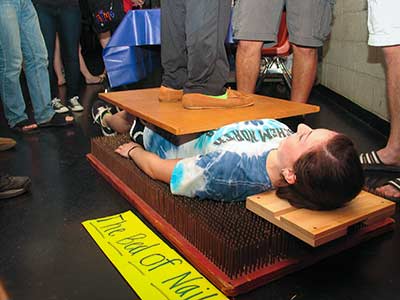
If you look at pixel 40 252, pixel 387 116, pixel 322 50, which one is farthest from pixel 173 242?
pixel 322 50

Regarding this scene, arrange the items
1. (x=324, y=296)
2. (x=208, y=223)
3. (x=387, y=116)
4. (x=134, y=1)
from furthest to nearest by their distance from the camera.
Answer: (x=134, y=1)
(x=387, y=116)
(x=208, y=223)
(x=324, y=296)

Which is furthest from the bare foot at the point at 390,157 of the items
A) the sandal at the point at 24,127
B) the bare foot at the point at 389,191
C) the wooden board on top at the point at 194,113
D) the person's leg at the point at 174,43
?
the sandal at the point at 24,127

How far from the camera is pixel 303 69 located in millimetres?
1930

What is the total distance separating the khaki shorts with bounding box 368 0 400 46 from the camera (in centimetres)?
142

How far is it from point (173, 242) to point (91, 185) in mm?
555

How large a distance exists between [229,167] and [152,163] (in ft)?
1.06

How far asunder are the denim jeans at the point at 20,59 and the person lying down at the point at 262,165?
1028 millimetres

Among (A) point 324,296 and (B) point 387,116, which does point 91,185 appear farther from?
(B) point 387,116

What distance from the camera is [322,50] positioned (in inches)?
132

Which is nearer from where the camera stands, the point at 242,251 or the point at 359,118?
the point at 242,251

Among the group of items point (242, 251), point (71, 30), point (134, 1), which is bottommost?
point (242, 251)

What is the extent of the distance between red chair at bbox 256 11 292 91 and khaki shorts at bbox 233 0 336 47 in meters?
0.57

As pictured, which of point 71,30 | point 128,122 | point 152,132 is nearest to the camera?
point 152,132

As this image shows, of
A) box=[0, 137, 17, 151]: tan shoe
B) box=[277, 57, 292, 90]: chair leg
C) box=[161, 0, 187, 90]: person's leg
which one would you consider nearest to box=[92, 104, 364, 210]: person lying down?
box=[161, 0, 187, 90]: person's leg
